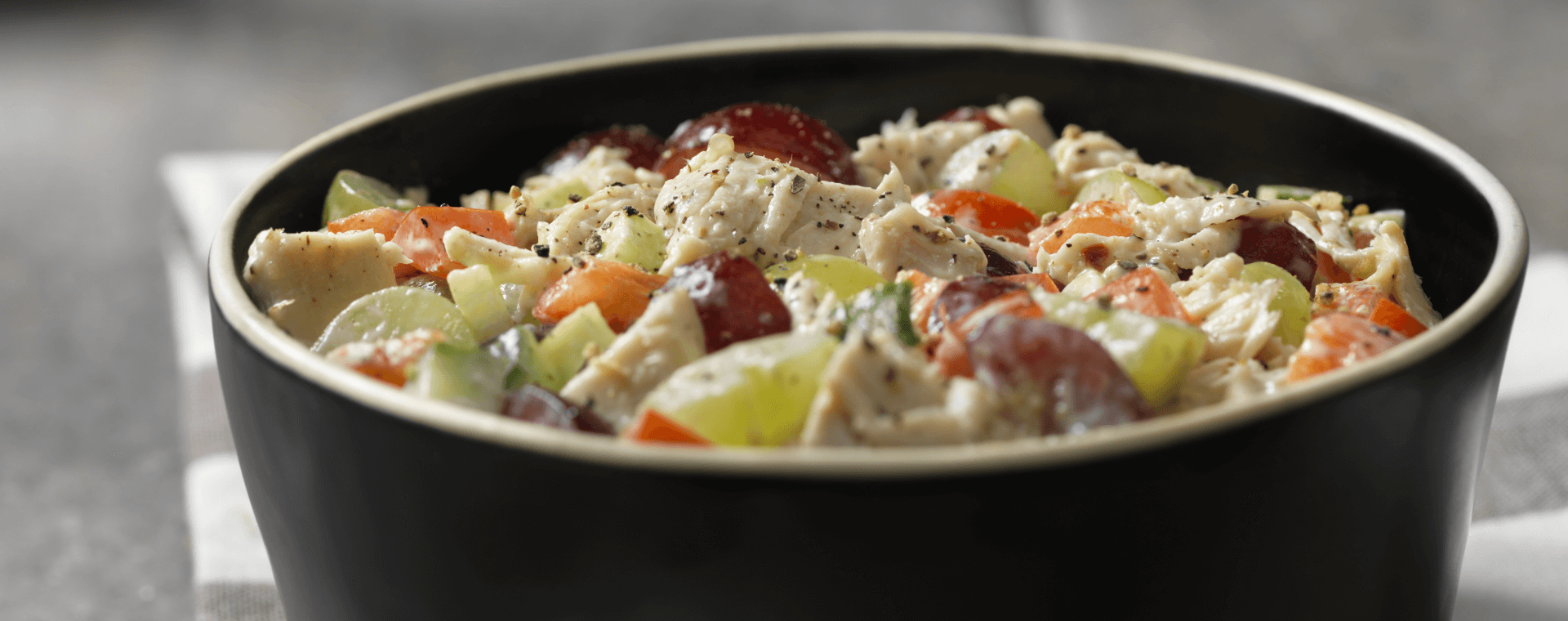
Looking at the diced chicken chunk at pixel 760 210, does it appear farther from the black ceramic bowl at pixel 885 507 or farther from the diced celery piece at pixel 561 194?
the black ceramic bowl at pixel 885 507

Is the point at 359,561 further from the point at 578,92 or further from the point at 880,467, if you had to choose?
the point at 578,92

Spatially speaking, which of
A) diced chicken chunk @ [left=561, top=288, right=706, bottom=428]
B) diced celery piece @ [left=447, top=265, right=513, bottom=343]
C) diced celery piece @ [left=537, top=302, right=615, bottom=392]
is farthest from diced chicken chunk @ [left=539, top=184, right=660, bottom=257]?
diced chicken chunk @ [left=561, top=288, right=706, bottom=428]

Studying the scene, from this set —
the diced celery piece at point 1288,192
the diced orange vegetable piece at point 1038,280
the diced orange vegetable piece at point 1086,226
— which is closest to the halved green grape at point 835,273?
the diced orange vegetable piece at point 1038,280

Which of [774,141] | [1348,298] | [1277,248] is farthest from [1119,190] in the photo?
[774,141]

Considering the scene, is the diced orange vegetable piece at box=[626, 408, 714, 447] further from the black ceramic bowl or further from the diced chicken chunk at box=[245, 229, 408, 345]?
the diced chicken chunk at box=[245, 229, 408, 345]

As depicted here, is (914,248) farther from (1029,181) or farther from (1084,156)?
(1084,156)
